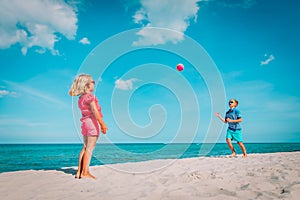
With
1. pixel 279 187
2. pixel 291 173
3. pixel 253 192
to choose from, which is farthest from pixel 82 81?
pixel 291 173

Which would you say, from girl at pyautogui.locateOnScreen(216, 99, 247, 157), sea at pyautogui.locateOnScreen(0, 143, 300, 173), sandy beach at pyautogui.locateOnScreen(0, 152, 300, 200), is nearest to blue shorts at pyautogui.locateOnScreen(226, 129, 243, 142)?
girl at pyautogui.locateOnScreen(216, 99, 247, 157)

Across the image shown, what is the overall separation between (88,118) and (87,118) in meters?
0.02

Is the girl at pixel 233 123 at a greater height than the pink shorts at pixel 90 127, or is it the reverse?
the girl at pixel 233 123

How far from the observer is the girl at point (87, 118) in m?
3.83

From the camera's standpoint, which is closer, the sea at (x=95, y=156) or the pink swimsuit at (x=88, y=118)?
the pink swimsuit at (x=88, y=118)

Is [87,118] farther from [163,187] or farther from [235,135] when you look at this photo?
[235,135]

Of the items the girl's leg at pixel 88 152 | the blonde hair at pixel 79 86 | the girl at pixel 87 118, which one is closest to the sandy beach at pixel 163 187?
the girl's leg at pixel 88 152

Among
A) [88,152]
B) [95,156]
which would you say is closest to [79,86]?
[88,152]

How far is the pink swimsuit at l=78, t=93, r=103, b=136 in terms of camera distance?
3883 millimetres

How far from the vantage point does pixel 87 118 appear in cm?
392

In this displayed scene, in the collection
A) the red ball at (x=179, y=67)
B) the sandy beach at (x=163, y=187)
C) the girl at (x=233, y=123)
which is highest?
the red ball at (x=179, y=67)

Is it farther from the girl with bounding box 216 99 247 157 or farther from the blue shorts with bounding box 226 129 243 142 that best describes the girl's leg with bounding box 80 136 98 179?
the blue shorts with bounding box 226 129 243 142

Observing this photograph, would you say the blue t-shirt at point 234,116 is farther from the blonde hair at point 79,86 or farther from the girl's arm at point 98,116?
the blonde hair at point 79,86

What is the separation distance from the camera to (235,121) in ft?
23.2
